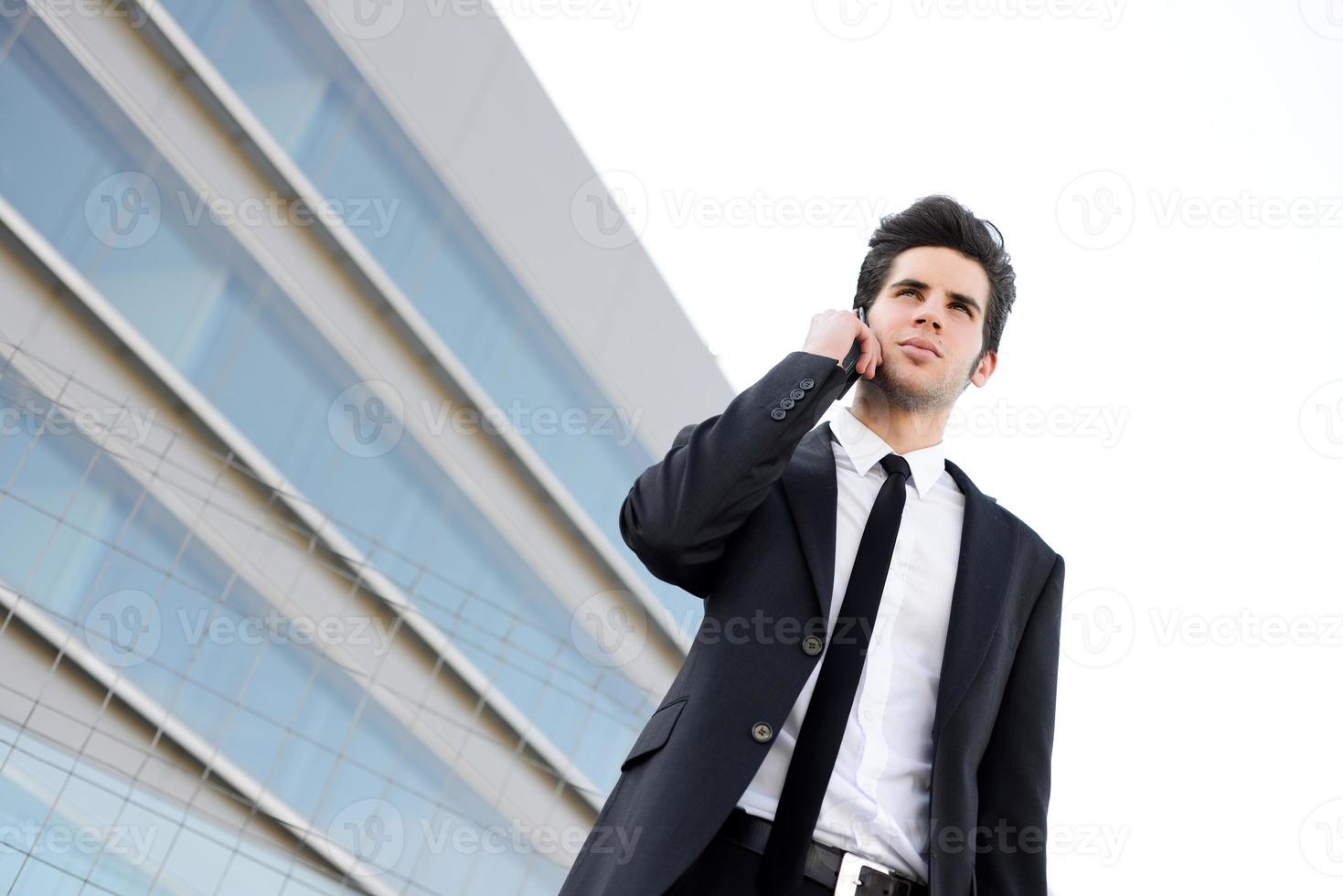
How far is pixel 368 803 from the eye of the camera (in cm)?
682

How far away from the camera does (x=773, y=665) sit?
1894 millimetres

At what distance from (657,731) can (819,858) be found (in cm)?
32

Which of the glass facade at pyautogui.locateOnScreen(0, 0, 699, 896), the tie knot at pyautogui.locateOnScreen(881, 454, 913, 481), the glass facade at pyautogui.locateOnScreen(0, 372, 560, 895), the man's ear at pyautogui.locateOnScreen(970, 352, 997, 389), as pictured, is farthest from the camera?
the glass facade at pyautogui.locateOnScreen(0, 372, 560, 895)

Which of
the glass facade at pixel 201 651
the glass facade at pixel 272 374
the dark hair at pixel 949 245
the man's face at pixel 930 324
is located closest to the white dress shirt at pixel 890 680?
the man's face at pixel 930 324

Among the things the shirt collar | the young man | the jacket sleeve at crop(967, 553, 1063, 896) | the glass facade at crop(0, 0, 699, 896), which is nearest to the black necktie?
the young man

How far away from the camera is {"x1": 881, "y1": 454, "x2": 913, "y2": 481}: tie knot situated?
2234mm

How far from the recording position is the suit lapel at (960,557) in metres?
2.01

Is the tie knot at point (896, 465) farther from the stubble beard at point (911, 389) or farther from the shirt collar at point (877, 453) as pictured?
the stubble beard at point (911, 389)

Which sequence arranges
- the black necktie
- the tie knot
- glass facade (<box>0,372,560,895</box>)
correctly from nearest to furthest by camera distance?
the black necktie
the tie knot
glass facade (<box>0,372,560,895</box>)

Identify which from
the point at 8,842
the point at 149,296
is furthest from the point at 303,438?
the point at 8,842

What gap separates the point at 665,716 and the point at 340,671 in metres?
5.88

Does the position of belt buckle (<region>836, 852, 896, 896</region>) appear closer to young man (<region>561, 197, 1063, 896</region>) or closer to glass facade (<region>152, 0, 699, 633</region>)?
young man (<region>561, 197, 1063, 896</region>)

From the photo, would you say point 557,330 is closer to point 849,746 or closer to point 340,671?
point 340,671

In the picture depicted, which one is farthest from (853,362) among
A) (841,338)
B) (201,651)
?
(201,651)
